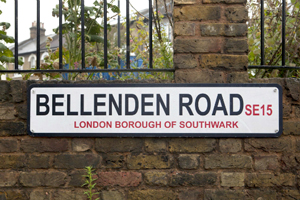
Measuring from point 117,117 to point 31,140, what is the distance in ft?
2.30

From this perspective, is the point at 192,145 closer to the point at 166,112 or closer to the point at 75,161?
the point at 166,112

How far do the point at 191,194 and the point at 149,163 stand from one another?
39cm

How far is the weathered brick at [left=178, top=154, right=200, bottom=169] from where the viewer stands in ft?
7.06

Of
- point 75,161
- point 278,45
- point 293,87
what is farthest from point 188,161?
point 278,45

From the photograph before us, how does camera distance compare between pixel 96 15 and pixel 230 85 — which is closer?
pixel 230 85

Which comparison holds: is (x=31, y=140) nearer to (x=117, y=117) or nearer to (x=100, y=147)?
(x=100, y=147)

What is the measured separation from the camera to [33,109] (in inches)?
85.8

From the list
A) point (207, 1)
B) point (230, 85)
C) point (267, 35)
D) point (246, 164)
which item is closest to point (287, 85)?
point (230, 85)

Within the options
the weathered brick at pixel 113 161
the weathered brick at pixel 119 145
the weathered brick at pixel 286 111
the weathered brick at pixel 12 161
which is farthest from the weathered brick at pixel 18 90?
the weathered brick at pixel 286 111

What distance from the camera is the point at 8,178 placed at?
2199mm

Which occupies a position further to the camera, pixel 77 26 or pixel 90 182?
pixel 77 26

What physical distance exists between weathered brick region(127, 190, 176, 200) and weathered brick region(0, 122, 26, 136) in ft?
3.22

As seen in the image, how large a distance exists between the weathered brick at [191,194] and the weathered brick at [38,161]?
1.05 metres

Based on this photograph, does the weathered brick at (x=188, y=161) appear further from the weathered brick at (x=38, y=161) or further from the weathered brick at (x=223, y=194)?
the weathered brick at (x=38, y=161)
